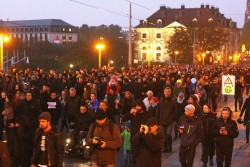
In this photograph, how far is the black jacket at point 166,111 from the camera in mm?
14695

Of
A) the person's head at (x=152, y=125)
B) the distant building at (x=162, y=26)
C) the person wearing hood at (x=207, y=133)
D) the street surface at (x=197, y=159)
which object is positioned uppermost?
the distant building at (x=162, y=26)

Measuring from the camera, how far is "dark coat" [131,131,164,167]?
9.23 metres

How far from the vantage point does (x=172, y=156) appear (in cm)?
1466

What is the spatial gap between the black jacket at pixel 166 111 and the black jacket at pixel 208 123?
2076mm

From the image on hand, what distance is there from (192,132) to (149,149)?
236 cm

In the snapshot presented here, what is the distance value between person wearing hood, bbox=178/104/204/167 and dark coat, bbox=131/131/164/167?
84.3 inches

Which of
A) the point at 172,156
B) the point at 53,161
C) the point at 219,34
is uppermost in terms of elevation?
the point at 219,34

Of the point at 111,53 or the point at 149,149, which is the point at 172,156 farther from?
the point at 111,53

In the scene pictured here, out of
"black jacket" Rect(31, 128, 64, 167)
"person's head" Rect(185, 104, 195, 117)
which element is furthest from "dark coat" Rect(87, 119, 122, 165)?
"person's head" Rect(185, 104, 195, 117)

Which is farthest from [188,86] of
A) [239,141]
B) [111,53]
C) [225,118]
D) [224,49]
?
[224,49]

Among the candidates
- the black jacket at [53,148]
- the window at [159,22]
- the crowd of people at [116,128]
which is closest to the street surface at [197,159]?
the crowd of people at [116,128]

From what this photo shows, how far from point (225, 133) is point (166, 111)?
10.2 ft

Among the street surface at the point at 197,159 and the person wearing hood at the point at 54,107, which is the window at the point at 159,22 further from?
the person wearing hood at the point at 54,107

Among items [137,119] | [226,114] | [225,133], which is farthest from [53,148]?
[226,114]
